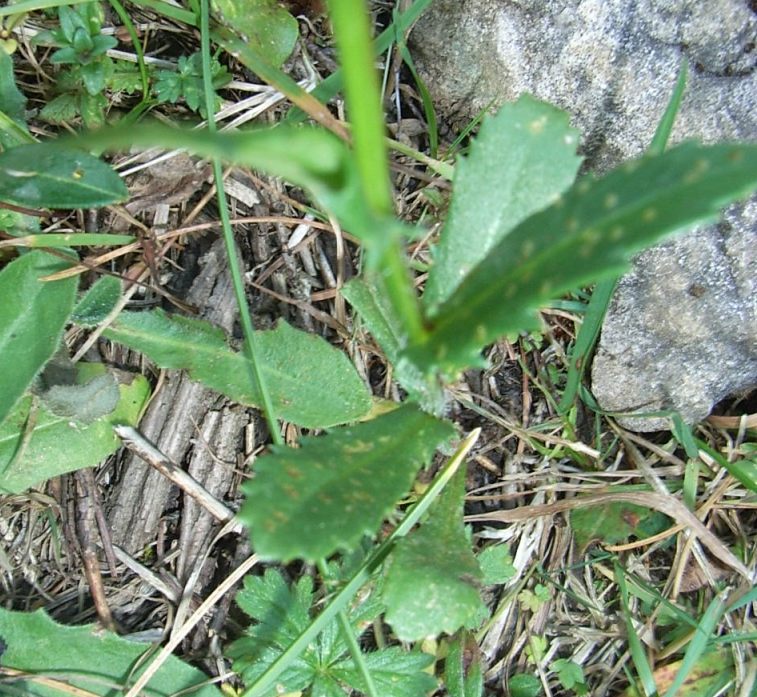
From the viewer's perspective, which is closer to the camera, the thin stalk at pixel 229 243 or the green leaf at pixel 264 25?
the thin stalk at pixel 229 243

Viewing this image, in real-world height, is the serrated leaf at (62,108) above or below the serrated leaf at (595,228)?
below

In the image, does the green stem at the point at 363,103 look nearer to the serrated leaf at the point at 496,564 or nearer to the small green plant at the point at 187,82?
the small green plant at the point at 187,82

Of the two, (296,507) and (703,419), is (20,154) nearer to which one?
(296,507)

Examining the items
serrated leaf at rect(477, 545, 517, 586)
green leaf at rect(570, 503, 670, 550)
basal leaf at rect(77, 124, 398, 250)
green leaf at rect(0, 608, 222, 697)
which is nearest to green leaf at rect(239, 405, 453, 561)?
basal leaf at rect(77, 124, 398, 250)

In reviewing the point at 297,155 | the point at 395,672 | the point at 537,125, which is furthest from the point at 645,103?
the point at 395,672

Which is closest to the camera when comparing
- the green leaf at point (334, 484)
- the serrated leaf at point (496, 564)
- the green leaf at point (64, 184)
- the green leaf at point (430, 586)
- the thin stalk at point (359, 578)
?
the green leaf at point (334, 484)

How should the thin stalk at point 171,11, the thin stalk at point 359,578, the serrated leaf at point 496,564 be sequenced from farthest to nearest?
1. the serrated leaf at point 496,564
2. the thin stalk at point 171,11
3. the thin stalk at point 359,578

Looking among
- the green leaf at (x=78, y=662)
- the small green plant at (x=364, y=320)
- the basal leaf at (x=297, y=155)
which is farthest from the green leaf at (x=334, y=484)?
the green leaf at (x=78, y=662)

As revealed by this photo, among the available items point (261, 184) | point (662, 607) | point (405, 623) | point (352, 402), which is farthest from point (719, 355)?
point (261, 184)

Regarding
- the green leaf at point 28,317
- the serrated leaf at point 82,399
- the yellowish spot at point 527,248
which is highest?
the yellowish spot at point 527,248
